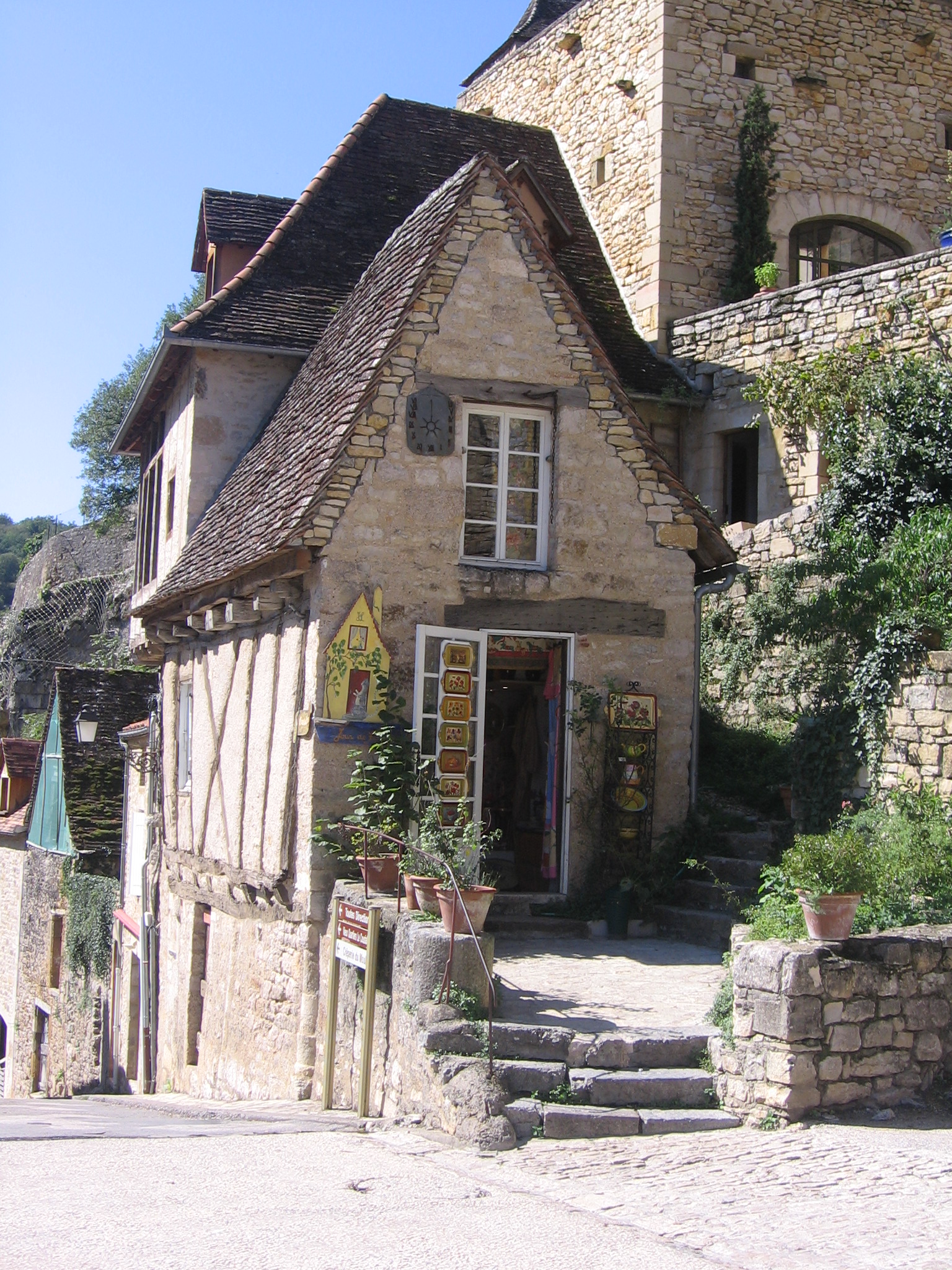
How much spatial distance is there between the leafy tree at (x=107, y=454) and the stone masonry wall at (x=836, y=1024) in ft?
95.6

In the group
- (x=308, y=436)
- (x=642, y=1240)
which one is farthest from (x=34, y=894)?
(x=642, y=1240)

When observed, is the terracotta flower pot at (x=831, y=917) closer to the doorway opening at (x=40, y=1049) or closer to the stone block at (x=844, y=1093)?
the stone block at (x=844, y=1093)

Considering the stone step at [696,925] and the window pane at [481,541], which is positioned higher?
the window pane at [481,541]

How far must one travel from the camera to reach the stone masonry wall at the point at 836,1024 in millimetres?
6090

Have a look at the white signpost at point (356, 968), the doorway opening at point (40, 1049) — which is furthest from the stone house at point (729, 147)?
the doorway opening at point (40, 1049)

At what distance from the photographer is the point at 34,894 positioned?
63.6 ft

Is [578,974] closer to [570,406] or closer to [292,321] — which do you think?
[570,406]

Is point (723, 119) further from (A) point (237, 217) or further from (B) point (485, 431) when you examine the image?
(B) point (485, 431)

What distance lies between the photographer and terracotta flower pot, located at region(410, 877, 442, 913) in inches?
288

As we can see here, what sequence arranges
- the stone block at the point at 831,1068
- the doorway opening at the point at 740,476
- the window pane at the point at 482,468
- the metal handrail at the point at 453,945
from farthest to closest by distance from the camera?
the doorway opening at the point at 740,476, the window pane at the point at 482,468, the metal handrail at the point at 453,945, the stone block at the point at 831,1068

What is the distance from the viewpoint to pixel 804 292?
14688mm

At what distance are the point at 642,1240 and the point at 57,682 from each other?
47.5 feet

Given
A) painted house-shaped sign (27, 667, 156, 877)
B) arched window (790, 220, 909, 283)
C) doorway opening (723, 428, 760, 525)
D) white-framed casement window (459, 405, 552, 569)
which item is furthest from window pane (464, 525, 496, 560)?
arched window (790, 220, 909, 283)

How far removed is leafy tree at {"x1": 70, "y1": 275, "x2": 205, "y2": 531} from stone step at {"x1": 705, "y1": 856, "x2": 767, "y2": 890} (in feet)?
85.3
